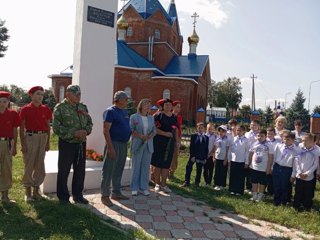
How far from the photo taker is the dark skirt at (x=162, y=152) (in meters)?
6.41

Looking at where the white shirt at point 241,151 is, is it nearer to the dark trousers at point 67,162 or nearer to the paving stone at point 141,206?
the paving stone at point 141,206

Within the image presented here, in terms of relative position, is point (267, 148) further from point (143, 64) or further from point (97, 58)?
point (143, 64)

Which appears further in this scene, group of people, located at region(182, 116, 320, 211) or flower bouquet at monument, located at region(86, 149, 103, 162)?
flower bouquet at monument, located at region(86, 149, 103, 162)

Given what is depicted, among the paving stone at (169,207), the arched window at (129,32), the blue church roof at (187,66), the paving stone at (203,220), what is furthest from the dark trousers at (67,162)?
the arched window at (129,32)

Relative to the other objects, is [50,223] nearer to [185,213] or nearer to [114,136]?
[114,136]

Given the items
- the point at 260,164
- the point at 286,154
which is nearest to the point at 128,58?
the point at 260,164

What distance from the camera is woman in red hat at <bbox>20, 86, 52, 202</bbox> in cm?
500


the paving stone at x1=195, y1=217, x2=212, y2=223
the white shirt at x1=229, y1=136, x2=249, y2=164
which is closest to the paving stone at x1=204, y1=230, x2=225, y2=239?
the paving stone at x1=195, y1=217, x2=212, y2=223

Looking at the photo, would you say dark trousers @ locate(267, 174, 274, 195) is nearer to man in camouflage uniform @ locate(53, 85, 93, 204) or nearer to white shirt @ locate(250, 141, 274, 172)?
white shirt @ locate(250, 141, 274, 172)

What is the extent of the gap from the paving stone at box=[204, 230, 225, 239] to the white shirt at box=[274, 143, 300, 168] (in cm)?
224

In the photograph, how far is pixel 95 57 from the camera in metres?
6.71

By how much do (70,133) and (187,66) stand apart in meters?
29.6

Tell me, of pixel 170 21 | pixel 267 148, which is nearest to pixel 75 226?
pixel 267 148

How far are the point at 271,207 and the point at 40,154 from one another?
398 cm
